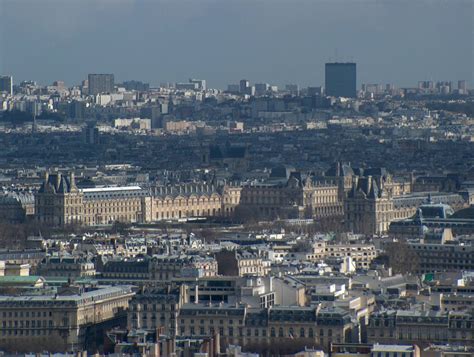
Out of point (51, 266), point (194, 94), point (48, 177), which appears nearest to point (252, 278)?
point (51, 266)

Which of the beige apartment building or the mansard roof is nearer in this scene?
the beige apartment building

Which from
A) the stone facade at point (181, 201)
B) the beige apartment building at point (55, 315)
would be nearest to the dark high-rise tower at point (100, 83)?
the stone facade at point (181, 201)

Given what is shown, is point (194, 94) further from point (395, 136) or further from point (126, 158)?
point (126, 158)

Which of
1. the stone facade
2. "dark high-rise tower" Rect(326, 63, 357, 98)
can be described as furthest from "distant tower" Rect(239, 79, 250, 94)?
the stone facade

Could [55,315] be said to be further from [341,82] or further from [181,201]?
[341,82]

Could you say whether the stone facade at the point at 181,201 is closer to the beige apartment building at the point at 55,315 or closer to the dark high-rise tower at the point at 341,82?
the beige apartment building at the point at 55,315

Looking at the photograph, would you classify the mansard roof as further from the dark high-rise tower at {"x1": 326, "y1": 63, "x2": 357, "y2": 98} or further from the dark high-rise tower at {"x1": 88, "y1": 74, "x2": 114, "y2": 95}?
the dark high-rise tower at {"x1": 88, "y1": 74, "x2": 114, "y2": 95}
